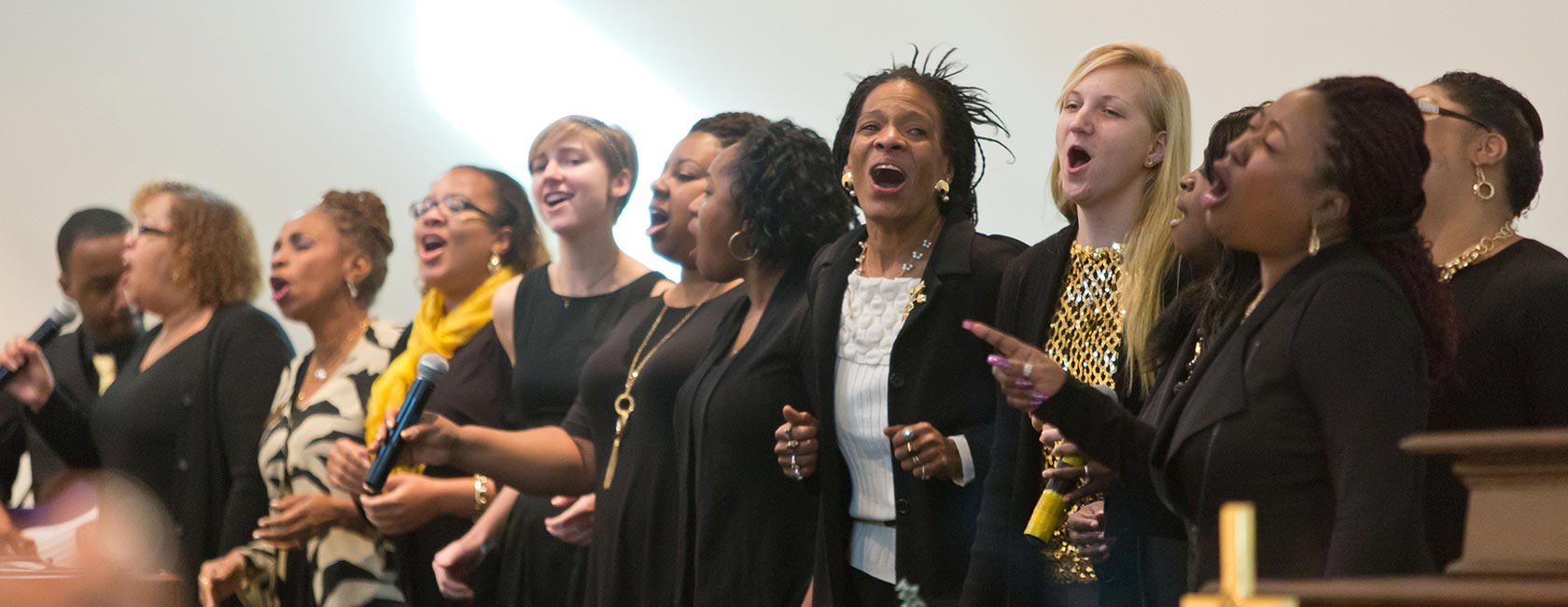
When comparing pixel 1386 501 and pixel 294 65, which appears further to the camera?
pixel 294 65

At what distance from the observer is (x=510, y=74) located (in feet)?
19.5

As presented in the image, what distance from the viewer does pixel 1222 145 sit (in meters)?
2.30

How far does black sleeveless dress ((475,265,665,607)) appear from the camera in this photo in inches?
151

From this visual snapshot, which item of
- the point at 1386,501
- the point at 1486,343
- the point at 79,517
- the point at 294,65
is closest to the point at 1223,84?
the point at 1486,343

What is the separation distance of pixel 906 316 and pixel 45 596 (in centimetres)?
147

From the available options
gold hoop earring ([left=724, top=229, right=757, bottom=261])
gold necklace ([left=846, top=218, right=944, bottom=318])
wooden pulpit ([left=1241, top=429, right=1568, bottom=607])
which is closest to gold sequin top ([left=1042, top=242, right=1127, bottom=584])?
gold necklace ([left=846, top=218, right=944, bottom=318])

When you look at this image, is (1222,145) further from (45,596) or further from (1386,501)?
(45,596)

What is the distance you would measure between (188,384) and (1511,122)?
3389 millimetres

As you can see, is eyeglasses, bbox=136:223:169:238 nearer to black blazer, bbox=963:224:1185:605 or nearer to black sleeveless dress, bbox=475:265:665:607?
black sleeveless dress, bbox=475:265:665:607

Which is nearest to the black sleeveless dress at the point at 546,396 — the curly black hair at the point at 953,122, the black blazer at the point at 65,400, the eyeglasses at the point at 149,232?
the curly black hair at the point at 953,122

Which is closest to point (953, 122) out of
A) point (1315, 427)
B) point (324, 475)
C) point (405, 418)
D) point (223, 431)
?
point (405, 418)

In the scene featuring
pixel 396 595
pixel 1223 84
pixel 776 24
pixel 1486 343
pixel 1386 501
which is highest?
pixel 776 24

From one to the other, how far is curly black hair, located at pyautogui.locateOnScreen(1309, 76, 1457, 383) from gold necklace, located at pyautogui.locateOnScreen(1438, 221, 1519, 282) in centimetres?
64

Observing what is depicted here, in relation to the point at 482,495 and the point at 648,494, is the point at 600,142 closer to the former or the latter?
the point at 482,495
